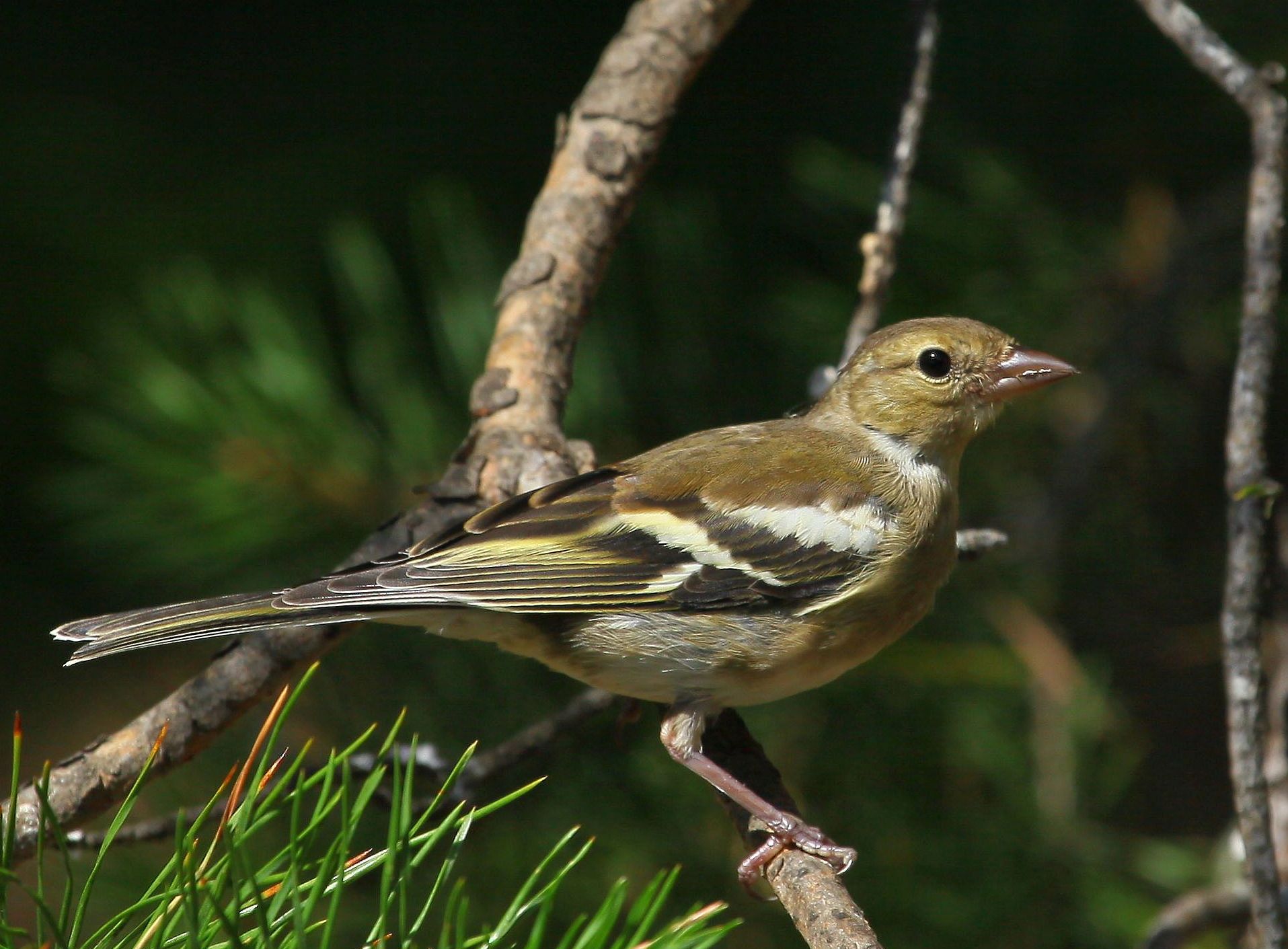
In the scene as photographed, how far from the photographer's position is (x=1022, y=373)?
2781mm

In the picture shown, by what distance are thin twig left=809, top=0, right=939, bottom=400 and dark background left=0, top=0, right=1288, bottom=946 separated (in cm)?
54

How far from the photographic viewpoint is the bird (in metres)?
2.47

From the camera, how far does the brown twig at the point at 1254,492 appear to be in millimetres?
1842

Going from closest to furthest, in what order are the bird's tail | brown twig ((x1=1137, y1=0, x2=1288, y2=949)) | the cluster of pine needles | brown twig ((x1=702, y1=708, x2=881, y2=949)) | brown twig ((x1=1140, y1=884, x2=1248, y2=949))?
the cluster of pine needles
brown twig ((x1=702, y1=708, x2=881, y2=949))
brown twig ((x1=1137, y1=0, x2=1288, y2=949))
the bird's tail
brown twig ((x1=1140, y1=884, x2=1248, y2=949))

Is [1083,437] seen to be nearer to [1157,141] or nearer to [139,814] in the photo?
[1157,141]

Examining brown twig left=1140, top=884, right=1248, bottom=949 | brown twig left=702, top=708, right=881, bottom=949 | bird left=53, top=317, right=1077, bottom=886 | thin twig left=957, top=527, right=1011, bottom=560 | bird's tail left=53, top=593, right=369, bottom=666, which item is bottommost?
brown twig left=1140, top=884, right=1248, bottom=949

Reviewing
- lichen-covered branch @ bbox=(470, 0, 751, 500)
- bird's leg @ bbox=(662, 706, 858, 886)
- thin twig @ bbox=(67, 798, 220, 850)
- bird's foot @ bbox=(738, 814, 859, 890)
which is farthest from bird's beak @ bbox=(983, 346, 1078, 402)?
thin twig @ bbox=(67, 798, 220, 850)

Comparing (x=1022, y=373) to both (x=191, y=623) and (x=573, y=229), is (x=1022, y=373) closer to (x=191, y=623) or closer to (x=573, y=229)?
(x=573, y=229)

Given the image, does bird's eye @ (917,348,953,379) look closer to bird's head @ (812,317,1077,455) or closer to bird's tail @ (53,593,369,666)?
bird's head @ (812,317,1077,455)

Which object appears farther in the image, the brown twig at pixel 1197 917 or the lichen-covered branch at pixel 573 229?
the lichen-covered branch at pixel 573 229

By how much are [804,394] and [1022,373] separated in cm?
78

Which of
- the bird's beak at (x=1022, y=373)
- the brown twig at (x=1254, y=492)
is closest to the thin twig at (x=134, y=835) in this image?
the brown twig at (x=1254, y=492)

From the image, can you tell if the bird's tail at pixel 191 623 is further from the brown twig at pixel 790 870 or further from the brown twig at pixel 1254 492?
the brown twig at pixel 1254 492

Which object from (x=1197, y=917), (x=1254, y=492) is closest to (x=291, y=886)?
(x=1254, y=492)
